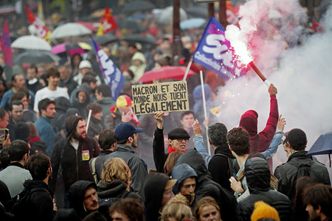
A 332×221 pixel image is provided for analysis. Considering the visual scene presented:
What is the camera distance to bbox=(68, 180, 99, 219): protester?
31.0 ft

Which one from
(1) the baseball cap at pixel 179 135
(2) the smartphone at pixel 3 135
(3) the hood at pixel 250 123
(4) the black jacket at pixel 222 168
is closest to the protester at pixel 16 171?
(1) the baseball cap at pixel 179 135

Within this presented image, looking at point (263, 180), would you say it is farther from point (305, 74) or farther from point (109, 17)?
point (109, 17)

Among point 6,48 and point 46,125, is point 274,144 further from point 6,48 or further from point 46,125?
point 6,48

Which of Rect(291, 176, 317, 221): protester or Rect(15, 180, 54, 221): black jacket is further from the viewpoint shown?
Rect(15, 180, 54, 221): black jacket

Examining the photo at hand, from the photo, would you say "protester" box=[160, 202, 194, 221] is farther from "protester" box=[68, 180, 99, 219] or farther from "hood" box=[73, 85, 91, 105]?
"hood" box=[73, 85, 91, 105]

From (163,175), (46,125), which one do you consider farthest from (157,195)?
(46,125)

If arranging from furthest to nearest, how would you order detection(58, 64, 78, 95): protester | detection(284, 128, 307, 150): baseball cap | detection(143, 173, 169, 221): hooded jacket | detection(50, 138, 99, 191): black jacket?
detection(58, 64, 78, 95): protester, detection(50, 138, 99, 191): black jacket, detection(284, 128, 307, 150): baseball cap, detection(143, 173, 169, 221): hooded jacket

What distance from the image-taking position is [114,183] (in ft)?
33.0

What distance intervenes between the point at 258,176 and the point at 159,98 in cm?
361

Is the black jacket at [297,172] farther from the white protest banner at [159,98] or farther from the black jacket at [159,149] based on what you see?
the white protest banner at [159,98]

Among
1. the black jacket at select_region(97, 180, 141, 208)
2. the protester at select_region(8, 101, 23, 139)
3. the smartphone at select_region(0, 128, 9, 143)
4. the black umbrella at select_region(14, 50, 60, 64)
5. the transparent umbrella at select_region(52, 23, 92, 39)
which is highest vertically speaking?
the black jacket at select_region(97, 180, 141, 208)

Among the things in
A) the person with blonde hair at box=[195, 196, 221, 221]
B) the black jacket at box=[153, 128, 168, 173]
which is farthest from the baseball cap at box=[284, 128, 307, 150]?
the person with blonde hair at box=[195, 196, 221, 221]

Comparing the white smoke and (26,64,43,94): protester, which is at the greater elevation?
the white smoke

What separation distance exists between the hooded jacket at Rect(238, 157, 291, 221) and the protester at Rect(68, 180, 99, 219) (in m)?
1.27
